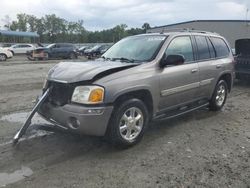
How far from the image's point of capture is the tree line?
96312 mm

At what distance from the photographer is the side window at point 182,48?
257 inches

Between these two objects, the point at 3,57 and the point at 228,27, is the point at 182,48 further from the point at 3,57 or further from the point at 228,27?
the point at 228,27

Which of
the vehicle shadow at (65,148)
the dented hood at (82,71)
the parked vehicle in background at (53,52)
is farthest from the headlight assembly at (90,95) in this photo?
the parked vehicle in background at (53,52)

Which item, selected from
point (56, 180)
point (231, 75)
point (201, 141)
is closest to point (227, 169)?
point (201, 141)

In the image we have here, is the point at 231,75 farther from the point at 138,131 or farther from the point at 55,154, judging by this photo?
the point at 55,154

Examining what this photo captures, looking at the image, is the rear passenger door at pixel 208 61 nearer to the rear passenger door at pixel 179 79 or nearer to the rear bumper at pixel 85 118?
the rear passenger door at pixel 179 79

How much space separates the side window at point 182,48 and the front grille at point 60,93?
1994mm

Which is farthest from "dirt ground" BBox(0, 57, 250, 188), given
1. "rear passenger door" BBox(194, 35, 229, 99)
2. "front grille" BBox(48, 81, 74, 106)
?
"rear passenger door" BBox(194, 35, 229, 99)

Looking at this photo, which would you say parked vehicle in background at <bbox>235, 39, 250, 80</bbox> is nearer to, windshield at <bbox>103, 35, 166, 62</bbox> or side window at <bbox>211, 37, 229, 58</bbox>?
side window at <bbox>211, 37, 229, 58</bbox>

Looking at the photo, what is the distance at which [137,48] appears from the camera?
661 centimetres

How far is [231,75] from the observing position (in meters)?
8.62

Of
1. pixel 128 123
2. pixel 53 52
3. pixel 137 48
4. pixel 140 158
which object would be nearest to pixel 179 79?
pixel 137 48

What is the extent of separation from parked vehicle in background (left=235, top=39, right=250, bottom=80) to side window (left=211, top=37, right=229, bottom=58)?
4.59 metres

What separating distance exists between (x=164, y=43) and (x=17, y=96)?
5.80 metres
